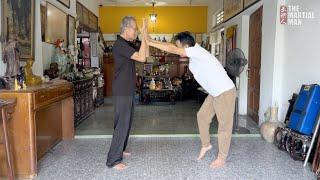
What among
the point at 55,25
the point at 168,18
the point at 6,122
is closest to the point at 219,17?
the point at 168,18

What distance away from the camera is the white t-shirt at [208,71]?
3.54 meters

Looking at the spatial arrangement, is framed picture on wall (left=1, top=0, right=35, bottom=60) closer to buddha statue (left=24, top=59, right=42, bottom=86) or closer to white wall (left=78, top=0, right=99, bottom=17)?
buddha statue (left=24, top=59, right=42, bottom=86)

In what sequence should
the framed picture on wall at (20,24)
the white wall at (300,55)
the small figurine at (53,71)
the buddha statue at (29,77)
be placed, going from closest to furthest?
the framed picture on wall at (20,24) < the buddha statue at (29,77) < the white wall at (300,55) < the small figurine at (53,71)

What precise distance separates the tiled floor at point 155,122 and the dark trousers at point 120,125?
1.68 m

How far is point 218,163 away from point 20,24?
298 cm

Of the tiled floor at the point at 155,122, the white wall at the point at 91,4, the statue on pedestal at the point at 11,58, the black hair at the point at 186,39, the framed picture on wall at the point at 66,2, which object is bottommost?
the tiled floor at the point at 155,122

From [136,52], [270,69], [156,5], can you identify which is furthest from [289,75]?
[156,5]

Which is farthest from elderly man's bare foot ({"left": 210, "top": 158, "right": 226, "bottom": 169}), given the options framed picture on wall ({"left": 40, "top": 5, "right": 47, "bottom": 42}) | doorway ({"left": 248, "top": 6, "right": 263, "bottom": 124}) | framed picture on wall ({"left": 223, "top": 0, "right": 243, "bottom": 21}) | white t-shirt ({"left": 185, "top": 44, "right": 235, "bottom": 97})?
framed picture on wall ({"left": 223, "top": 0, "right": 243, "bottom": 21})

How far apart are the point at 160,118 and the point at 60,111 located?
2.34 m

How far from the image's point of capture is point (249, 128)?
220 inches

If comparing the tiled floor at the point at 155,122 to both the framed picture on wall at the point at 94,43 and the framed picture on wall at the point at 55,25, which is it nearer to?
the framed picture on wall at the point at 55,25

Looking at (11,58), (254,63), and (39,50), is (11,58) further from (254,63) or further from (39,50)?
(254,63)

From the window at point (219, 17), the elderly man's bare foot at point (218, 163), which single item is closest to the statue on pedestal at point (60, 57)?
the elderly man's bare foot at point (218, 163)

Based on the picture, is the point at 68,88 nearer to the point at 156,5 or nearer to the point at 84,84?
the point at 84,84
